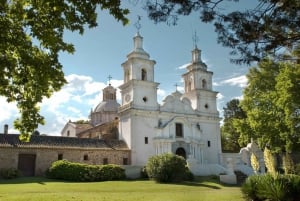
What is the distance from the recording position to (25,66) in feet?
34.5

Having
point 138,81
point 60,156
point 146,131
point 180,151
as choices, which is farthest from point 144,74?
point 60,156

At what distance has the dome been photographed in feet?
183

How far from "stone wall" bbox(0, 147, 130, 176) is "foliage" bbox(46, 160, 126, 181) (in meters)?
2.79

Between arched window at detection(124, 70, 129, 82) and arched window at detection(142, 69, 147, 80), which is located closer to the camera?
arched window at detection(142, 69, 147, 80)

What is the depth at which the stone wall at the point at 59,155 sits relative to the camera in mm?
31609

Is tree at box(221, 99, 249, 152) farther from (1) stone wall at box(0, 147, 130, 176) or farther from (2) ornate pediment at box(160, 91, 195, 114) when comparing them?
(1) stone wall at box(0, 147, 130, 176)

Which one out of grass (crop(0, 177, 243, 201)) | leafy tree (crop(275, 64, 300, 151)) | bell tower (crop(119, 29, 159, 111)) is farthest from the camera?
bell tower (crop(119, 29, 159, 111))

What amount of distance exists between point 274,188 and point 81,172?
19876mm

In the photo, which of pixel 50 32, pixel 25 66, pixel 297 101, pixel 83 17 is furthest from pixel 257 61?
pixel 297 101

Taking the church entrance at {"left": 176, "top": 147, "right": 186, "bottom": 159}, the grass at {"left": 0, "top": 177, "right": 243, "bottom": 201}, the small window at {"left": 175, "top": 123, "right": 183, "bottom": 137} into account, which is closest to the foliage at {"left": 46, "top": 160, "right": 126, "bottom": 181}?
the grass at {"left": 0, "top": 177, "right": 243, "bottom": 201}

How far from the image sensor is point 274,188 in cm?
1241

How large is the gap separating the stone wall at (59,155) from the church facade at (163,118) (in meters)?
2.01

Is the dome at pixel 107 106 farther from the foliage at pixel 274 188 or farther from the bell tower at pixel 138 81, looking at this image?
the foliage at pixel 274 188

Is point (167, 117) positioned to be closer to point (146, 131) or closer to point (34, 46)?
point (146, 131)
